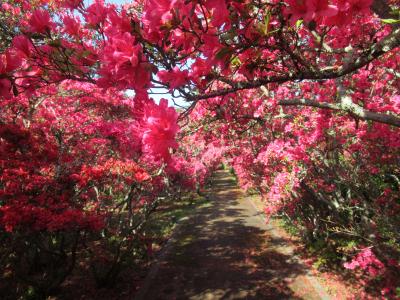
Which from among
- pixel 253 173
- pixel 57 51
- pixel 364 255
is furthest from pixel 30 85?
pixel 253 173

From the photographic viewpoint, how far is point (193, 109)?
5.23 metres

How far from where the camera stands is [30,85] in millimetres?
2104

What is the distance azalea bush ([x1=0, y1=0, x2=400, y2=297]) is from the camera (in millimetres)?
1675

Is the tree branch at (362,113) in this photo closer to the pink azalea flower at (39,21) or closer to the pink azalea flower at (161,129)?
the pink azalea flower at (161,129)

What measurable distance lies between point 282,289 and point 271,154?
10.8ft

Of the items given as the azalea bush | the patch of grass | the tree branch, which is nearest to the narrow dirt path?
the patch of grass

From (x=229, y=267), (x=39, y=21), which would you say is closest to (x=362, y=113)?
(x=39, y=21)

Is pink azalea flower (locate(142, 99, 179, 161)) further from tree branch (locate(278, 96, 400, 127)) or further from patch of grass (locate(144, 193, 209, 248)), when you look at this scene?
patch of grass (locate(144, 193, 209, 248))

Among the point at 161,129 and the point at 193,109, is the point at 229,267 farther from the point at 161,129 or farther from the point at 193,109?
the point at 161,129

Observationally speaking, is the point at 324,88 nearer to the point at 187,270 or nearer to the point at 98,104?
the point at 187,270

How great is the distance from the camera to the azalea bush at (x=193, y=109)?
1.67 metres

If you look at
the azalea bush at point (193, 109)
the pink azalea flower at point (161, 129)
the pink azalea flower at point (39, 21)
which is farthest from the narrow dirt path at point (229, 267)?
the pink azalea flower at point (39, 21)

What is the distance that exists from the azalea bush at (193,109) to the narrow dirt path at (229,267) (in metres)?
1.12

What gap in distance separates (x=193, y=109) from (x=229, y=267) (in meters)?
5.44
